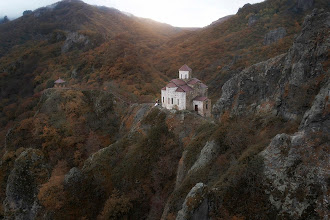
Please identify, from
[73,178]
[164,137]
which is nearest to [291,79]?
[164,137]

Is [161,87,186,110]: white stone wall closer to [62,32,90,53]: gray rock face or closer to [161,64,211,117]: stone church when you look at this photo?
[161,64,211,117]: stone church

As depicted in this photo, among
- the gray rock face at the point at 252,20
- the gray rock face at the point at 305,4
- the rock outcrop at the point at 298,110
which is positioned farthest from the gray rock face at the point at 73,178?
the gray rock face at the point at 252,20

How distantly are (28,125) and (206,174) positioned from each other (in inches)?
1563

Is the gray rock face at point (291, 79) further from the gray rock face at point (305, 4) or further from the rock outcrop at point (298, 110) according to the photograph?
the gray rock face at point (305, 4)

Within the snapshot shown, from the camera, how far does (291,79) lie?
24.5 meters

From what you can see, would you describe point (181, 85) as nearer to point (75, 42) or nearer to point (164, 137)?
point (164, 137)

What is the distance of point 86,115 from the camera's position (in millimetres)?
53719

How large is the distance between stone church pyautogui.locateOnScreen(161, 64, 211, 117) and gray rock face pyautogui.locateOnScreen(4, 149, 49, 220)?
20.9m

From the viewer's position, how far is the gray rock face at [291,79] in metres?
22.7

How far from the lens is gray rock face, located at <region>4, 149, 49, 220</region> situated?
130 feet

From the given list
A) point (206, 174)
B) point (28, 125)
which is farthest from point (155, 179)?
point (28, 125)

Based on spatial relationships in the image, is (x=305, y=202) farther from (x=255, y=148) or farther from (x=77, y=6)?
(x=77, y=6)

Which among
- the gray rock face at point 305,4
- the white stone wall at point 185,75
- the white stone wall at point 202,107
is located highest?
the gray rock face at point 305,4

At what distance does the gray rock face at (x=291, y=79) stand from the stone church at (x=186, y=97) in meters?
10.0
